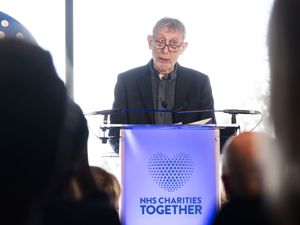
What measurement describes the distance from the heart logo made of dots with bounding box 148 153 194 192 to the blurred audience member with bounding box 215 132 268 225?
3.55 feet

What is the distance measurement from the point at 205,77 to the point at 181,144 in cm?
124

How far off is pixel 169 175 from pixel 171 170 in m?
0.02

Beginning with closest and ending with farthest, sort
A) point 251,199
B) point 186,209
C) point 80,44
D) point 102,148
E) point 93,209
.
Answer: point 251,199
point 93,209
point 186,209
point 102,148
point 80,44

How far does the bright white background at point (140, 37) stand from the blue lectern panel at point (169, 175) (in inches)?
68.9

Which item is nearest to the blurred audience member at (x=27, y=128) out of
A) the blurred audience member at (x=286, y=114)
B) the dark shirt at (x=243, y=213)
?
the dark shirt at (x=243, y=213)

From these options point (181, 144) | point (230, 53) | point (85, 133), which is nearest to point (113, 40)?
point (230, 53)

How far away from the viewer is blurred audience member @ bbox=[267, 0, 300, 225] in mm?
820

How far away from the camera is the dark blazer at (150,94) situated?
3.87 metres

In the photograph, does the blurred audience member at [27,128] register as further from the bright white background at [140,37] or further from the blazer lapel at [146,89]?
the bright white background at [140,37]

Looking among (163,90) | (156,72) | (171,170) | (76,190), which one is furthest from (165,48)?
(76,190)

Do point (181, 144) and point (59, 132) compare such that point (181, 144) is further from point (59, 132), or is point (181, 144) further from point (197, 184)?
point (59, 132)

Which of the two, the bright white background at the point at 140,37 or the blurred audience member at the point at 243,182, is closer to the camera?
the blurred audience member at the point at 243,182

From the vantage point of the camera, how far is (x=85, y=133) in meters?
1.18

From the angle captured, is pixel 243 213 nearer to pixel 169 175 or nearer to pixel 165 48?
pixel 169 175
